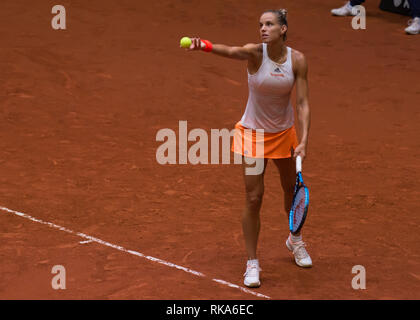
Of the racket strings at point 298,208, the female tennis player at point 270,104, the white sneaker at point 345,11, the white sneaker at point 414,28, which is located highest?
the white sneaker at point 345,11

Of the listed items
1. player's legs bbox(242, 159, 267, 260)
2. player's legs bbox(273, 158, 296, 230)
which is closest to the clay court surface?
player's legs bbox(242, 159, 267, 260)

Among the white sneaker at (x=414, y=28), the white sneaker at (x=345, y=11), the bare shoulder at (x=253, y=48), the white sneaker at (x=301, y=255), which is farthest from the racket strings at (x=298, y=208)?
the white sneaker at (x=345, y=11)

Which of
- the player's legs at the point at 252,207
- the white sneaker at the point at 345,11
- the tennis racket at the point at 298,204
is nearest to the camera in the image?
the tennis racket at the point at 298,204

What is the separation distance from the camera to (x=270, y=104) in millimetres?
6406

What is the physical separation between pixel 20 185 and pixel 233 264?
2.74 meters

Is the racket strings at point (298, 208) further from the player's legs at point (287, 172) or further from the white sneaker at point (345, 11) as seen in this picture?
the white sneaker at point (345, 11)

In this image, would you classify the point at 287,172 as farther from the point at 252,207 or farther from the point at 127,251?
the point at 127,251

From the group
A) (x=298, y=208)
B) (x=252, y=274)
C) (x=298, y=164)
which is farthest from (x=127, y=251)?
(x=298, y=164)

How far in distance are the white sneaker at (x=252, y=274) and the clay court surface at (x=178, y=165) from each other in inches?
3.9

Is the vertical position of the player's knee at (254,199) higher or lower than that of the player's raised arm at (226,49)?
lower

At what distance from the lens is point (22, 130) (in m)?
10.2

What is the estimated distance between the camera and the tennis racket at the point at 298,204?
6.12m

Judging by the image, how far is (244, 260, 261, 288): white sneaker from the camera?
254 inches

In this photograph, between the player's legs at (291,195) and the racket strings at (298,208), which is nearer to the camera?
the racket strings at (298,208)
